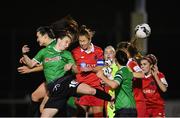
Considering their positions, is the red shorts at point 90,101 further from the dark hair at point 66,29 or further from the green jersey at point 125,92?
the green jersey at point 125,92

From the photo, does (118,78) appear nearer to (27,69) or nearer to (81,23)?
(27,69)

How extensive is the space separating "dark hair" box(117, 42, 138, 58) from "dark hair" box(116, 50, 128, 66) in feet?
1.88

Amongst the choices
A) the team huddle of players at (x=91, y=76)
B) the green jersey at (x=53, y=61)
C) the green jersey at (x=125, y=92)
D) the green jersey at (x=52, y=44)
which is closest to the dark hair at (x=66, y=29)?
the team huddle of players at (x=91, y=76)

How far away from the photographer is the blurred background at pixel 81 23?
1797 centimetres

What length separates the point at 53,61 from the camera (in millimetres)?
10961

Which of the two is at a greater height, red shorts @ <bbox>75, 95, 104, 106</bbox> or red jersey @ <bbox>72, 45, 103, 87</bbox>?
red jersey @ <bbox>72, 45, 103, 87</bbox>

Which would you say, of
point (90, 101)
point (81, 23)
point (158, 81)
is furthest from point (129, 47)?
point (81, 23)

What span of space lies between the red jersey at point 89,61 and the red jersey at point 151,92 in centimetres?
86

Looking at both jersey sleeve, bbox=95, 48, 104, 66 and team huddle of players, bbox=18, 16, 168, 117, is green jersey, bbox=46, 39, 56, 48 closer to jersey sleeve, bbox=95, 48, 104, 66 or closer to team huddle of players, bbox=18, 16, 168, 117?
team huddle of players, bbox=18, 16, 168, 117

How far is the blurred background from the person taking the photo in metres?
18.0

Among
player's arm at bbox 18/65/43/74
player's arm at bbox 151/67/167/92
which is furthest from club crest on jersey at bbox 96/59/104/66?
player's arm at bbox 18/65/43/74
